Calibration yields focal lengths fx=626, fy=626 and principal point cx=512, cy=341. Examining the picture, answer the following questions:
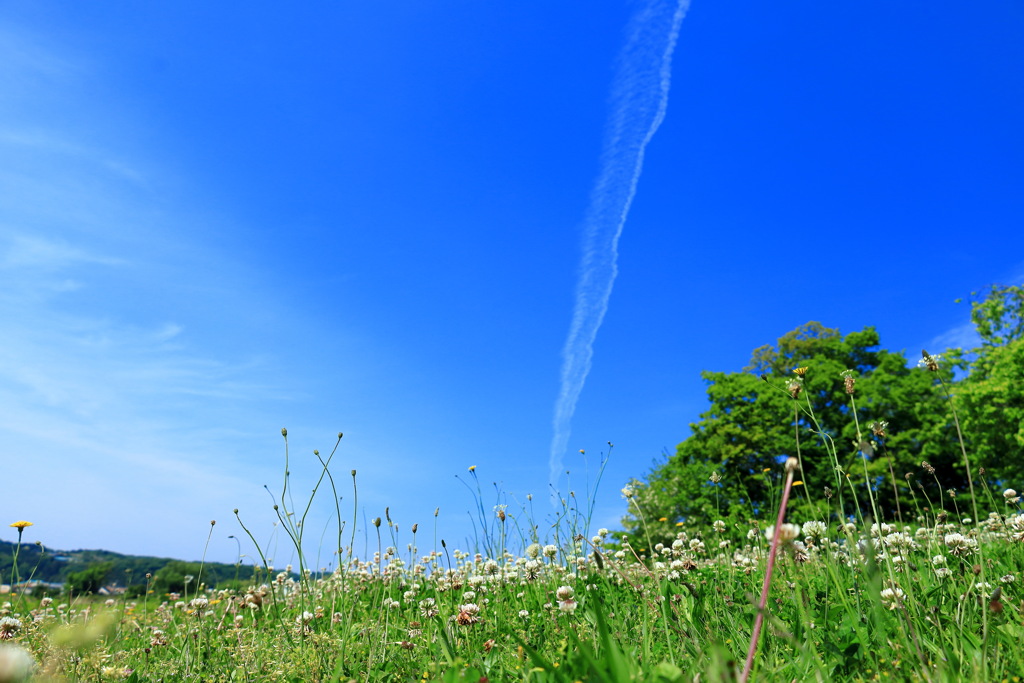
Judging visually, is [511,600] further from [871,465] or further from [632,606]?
[871,465]

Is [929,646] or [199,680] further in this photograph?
[199,680]

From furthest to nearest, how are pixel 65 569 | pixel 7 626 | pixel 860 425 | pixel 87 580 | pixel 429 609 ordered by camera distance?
1. pixel 860 425
2. pixel 65 569
3. pixel 87 580
4. pixel 429 609
5. pixel 7 626

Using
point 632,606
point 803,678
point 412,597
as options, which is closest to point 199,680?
point 412,597

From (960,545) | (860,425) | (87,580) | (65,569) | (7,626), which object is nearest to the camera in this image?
(7,626)

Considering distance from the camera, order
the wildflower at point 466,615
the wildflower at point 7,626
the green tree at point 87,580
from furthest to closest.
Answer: the green tree at point 87,580 < the wildflower at point 466,615 < the wildflower at point 7,626

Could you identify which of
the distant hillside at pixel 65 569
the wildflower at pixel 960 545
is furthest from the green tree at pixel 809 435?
the wildflower at pixel 960 545

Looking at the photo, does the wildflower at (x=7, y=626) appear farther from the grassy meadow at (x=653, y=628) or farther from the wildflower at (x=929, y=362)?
the wildflower at (x=929, y=362)

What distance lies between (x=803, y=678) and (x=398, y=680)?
237cm

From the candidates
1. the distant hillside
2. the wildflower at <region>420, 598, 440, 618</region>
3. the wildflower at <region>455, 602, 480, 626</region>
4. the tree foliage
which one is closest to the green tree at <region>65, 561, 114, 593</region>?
the distant hillside

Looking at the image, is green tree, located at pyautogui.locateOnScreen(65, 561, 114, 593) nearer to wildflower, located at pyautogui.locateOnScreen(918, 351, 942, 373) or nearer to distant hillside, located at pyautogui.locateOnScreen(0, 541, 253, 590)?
distant hillside, located at pyautogui.locateOnScreen(0, 541, 253, 590)

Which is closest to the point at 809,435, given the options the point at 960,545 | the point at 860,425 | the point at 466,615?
the point at 860,425

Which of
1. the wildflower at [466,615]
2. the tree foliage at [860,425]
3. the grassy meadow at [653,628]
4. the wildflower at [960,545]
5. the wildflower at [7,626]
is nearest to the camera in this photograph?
the grassy meadow at [653,628]

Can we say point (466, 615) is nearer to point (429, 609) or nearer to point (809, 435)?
point (429, 609)

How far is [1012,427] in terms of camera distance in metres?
26.1
